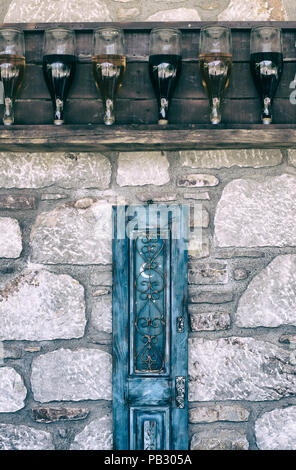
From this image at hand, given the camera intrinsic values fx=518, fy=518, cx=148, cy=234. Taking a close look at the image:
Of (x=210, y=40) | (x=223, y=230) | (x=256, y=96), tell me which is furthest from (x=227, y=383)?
(x=210, y=40)

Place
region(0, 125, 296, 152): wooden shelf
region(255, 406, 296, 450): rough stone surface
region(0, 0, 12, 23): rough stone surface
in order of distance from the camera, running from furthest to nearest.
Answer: region(0, 0, 12, 23): rough stone surface < region(255, 406, 296, 450): rough stone surface < region(0, 125, 296, 152): wooden shelf

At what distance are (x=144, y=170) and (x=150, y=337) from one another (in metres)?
0.66

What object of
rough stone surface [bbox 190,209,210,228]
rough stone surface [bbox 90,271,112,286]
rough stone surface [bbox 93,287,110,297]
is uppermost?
rough stone surface [bbox 190,209,210,228]

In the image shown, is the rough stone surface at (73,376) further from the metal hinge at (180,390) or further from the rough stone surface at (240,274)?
the rough stone surface at (240,274)

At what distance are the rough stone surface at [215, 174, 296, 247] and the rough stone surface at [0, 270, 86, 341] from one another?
62cm

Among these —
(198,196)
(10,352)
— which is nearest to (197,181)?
(198,196)

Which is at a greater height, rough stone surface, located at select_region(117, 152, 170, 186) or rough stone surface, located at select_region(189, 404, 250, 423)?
rough stone surface, located at select_region(117, 152, 170, 186)

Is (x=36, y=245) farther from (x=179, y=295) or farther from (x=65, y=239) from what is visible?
(x=179, y=295)

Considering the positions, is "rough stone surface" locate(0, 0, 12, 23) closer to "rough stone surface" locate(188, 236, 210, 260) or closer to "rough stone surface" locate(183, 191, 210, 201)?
"rough stone surface" locate(183, 191, 210, 201)

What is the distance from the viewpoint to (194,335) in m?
2.04

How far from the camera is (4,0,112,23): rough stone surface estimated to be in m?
2.12

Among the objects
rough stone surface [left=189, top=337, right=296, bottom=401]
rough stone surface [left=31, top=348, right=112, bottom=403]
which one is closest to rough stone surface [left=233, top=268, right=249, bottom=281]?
rough stone surface [left=189, top=337, right=296, bottom=401]

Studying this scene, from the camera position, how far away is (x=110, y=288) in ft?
6.70

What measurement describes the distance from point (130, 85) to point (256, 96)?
1.61ft
